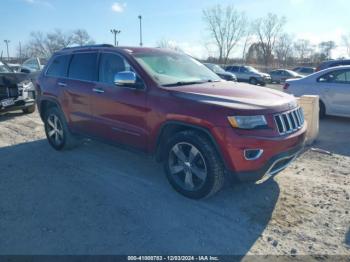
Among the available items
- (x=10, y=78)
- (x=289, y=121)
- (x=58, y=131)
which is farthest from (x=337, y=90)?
(x=10, y=78)

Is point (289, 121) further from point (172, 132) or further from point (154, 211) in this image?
point (154, 211)

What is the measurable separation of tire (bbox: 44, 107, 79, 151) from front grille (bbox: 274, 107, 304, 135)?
3.60m

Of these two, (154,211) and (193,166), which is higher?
(193,166)

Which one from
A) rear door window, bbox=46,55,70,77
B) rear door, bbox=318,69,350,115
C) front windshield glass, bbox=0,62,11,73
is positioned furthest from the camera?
front windshield glass, bbox=0,62,11,73

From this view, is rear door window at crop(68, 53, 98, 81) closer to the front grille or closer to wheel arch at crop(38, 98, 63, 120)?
wheel arch at crop(38, 98, 63, 120)

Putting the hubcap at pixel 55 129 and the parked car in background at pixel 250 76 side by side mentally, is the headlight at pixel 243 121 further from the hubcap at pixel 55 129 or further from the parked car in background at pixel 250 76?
the parked car in background at pixel 250 76

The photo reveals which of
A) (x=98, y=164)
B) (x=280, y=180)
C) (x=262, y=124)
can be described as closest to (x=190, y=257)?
(x=262, y=124)

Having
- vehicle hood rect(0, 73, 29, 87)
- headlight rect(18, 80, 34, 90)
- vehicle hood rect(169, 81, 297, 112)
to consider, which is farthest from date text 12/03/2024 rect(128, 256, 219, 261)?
headlight rect(18, 80, 34, 90)

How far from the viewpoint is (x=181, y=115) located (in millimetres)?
3662

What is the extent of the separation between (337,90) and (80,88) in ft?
21.6

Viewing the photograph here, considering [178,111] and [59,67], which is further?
[59,67]

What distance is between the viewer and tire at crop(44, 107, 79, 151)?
568 cm

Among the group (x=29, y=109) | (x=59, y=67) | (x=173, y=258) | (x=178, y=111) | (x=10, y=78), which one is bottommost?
(x=173, y=258)

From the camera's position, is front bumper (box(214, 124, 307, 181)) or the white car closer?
front bumper (box(214, 124, 307, 181))
